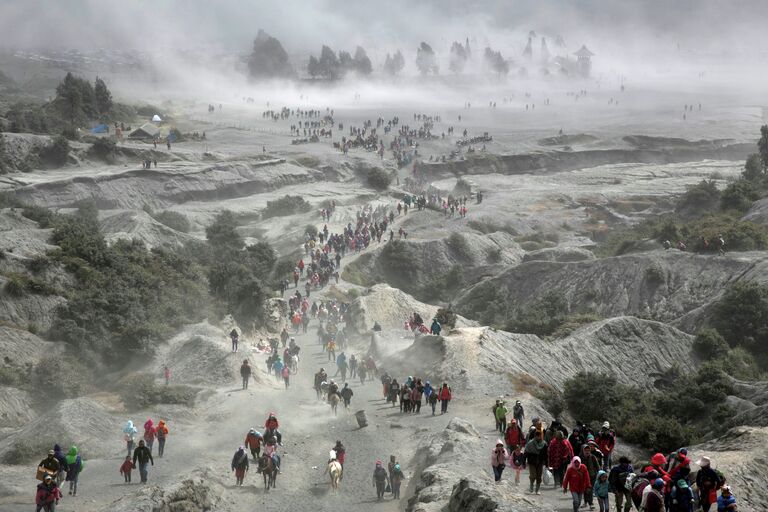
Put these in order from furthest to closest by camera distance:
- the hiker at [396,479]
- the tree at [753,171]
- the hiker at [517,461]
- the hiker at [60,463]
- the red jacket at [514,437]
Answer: the tree at [753,171]
the hiker at [396,479]
the red jacket at [514,437]
the hiker at [60,463]
the hiker at [517,461]

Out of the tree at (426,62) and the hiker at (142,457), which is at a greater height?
the tree at (426,62)

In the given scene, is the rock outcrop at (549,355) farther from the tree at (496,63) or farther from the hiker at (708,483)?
the tree at (496,63)

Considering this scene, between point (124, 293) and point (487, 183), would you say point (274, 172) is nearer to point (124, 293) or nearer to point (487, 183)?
point (487, 183)

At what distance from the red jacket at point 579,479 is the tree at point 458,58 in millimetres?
157768

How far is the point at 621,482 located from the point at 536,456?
7.89 ft

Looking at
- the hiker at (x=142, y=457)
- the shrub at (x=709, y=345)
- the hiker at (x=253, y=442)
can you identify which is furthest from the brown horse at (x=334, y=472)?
the shrub at (x=709, y=345)

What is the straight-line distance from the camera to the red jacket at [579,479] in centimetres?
1437

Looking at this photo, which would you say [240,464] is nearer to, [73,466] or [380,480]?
[380,480]

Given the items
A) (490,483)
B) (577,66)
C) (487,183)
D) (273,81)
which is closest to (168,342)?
(490,483)

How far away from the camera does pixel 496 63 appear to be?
167 m

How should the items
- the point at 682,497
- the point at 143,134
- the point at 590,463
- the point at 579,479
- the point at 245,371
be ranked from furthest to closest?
the point at 143,134 < the point at 245,371 < the point at 590,463 < the point at 579,479 < the point at 682,497

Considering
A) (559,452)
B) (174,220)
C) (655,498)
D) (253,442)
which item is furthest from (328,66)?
(655,498)

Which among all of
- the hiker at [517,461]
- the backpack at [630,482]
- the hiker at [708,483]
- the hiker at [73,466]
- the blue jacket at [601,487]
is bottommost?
the hiker at [73,466]

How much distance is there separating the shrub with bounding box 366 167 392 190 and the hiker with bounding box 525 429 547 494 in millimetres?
60696
